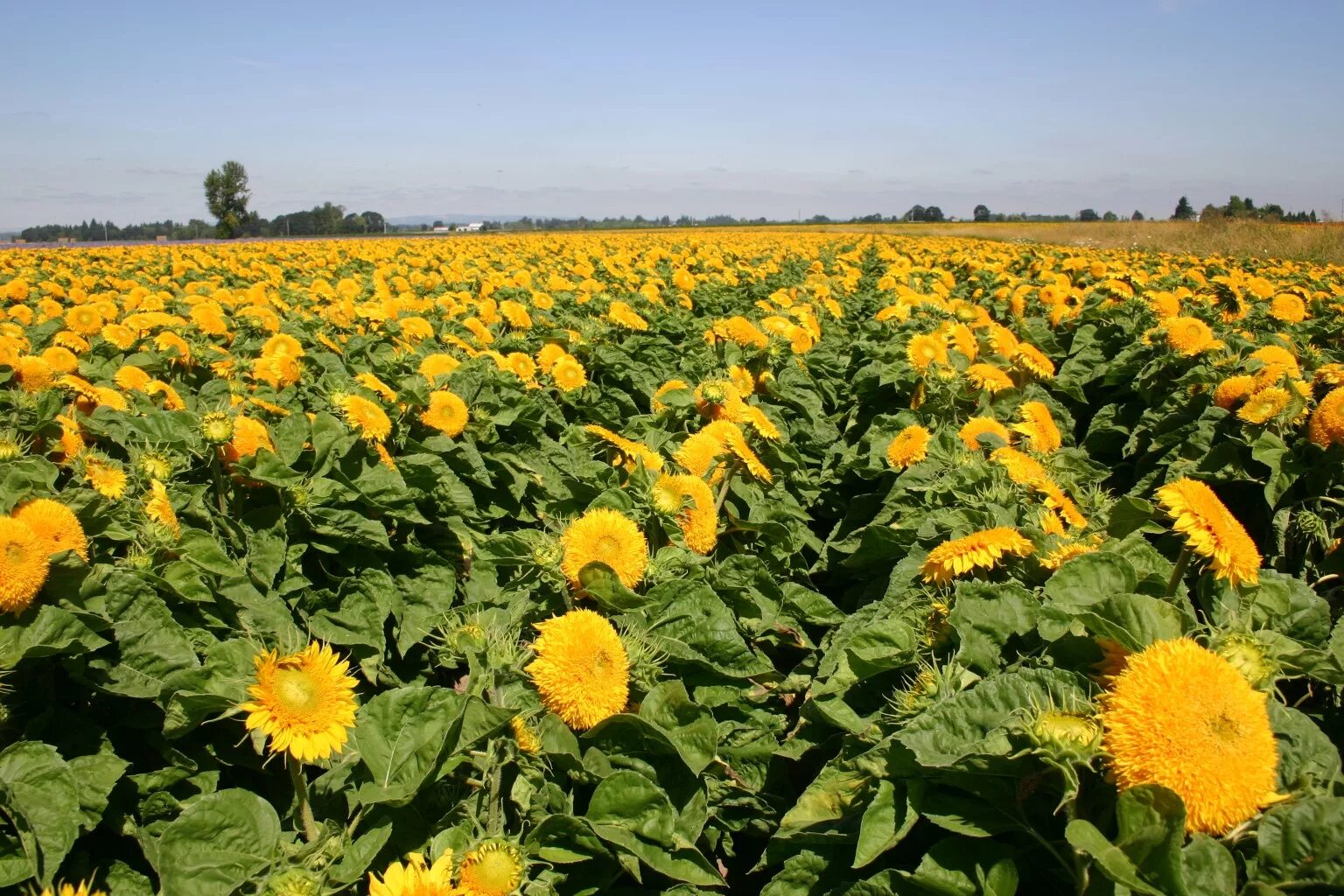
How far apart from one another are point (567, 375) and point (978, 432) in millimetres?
2625

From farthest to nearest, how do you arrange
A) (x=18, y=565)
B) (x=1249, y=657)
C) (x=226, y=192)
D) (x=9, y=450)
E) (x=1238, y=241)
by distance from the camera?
(x=226, y=192), (x=1238, y=241), (x=9, y=450), (x=18, y=565), (x=1249, y=657)

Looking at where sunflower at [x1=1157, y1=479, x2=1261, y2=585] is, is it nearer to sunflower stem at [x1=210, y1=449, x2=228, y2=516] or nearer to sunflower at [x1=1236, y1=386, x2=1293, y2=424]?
sunflower at [x1=1236, y1=386, x2=1293, y2=424]

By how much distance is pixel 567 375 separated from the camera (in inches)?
210

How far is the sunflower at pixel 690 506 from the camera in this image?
298cm

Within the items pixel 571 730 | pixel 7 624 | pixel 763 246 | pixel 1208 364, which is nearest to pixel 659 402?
pixel 571 730

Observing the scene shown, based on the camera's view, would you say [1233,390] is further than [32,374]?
Yes

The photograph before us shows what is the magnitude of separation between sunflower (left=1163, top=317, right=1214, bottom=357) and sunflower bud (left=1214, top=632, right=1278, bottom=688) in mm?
4767

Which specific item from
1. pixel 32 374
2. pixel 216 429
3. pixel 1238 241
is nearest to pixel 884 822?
pixel 216 429

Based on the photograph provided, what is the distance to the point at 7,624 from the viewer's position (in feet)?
6.73

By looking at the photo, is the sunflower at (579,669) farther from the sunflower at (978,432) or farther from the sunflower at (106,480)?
the sunflower at (978,432)

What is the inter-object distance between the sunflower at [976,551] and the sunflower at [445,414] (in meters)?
2.62

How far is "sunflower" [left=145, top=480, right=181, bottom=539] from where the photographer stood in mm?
2699

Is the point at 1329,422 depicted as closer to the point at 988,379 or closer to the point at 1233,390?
the point at 1233,390

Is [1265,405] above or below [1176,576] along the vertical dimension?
above
